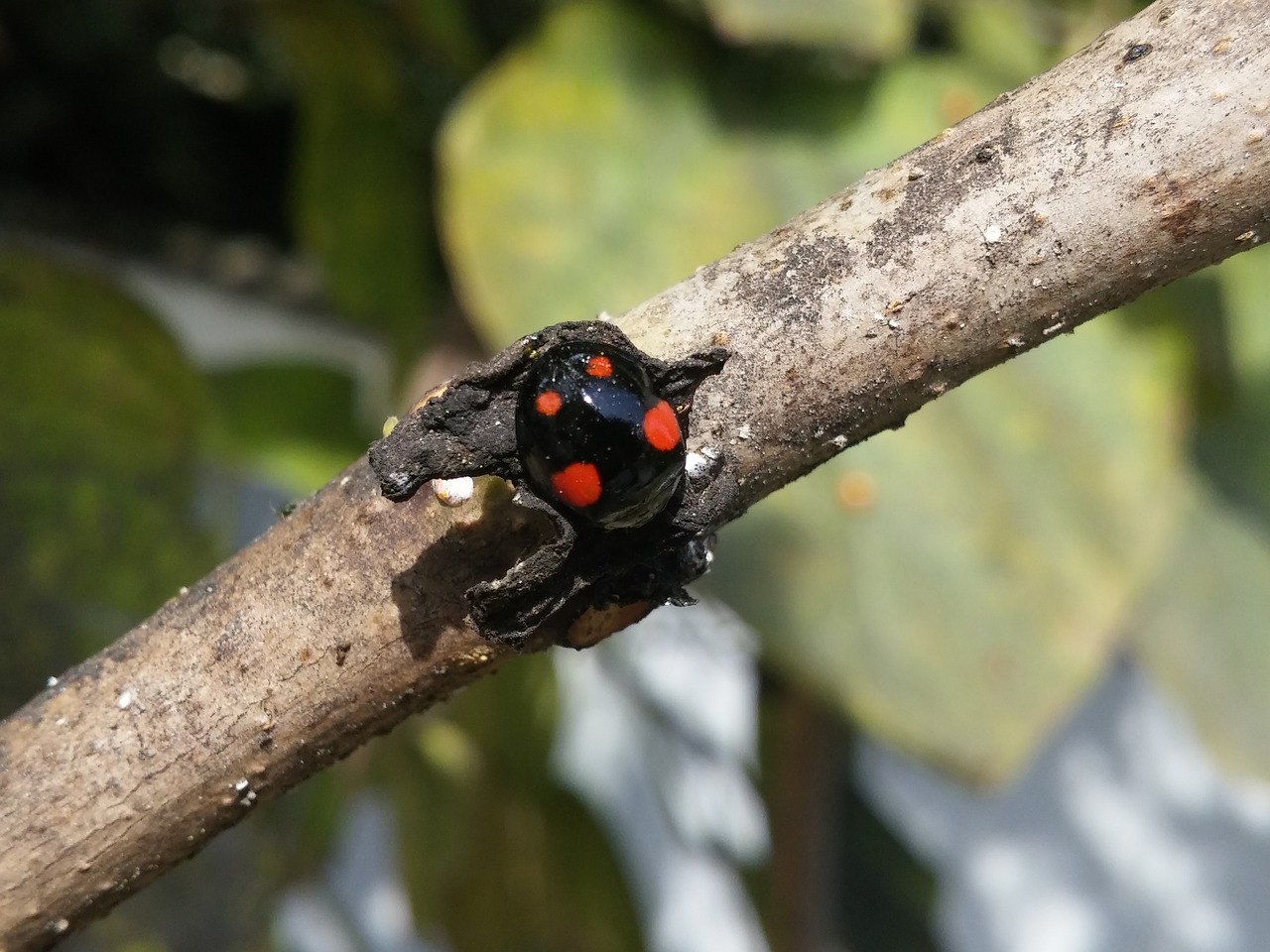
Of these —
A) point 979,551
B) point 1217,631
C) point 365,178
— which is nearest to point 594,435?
point 979,551

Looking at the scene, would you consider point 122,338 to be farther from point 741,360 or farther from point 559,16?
point 741,360

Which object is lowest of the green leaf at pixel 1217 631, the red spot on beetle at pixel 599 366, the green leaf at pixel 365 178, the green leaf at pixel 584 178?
the red spot on beetle at pixel 599 366

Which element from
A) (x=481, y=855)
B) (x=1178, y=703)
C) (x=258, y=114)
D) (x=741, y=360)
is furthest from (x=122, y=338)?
(x=258, y=114)

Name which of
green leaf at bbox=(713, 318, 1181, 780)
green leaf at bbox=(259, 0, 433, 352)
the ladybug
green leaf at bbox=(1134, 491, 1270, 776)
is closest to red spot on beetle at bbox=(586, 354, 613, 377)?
the ladybug

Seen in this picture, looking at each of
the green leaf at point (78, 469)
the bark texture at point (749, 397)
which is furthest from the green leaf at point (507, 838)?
the bark texture at point (749, 397)

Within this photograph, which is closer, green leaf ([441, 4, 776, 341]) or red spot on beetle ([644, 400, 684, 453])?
red spot on beetle ([644, 400, 684, 453])

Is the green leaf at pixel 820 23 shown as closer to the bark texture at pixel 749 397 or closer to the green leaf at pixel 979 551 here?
the green leaf at pixel 979 551

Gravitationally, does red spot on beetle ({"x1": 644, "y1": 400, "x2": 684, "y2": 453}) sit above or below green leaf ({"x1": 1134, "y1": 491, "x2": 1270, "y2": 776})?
below

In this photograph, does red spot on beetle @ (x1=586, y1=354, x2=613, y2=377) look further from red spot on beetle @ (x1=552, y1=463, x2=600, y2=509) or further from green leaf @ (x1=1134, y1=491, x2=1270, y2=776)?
green leaf @ (x1=1134, y1=491, x2=1270, y2=776)
